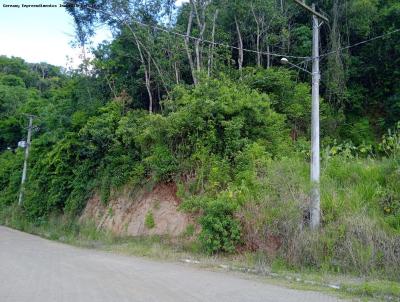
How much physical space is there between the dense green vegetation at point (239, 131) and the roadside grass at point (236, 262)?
43 centimetres

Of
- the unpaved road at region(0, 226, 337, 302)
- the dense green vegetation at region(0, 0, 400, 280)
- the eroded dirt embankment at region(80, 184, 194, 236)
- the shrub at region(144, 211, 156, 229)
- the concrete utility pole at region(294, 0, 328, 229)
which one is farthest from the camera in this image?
the shrub at region(144, 211, 156, 229)

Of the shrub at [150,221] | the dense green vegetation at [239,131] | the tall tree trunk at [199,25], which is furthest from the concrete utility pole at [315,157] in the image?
the tall tree trunk at [199,25]

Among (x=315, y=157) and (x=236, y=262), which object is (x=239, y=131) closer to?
(x=315, y=157)

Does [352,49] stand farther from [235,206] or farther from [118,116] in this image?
[235,206]

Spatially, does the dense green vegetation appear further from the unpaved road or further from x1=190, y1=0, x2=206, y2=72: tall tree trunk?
the unpaved road

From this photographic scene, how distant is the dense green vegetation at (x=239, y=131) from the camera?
1215 cm

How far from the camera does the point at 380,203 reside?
1204 cm

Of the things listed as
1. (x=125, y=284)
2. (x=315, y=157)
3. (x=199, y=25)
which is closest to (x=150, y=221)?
(x=315, y=157)

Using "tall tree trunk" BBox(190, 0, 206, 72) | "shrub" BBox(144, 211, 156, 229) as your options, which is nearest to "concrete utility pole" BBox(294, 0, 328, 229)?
"shrub" BBox(144, 211, 156, 229)

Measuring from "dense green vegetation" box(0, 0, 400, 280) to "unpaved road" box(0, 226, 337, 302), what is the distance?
2.57 metres

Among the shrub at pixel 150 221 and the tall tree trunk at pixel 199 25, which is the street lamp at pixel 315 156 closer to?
the shrub at pixel 150 221

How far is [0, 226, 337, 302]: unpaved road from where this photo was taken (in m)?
7.92

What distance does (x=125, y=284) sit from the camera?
9.13m

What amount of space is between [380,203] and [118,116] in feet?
51.3
